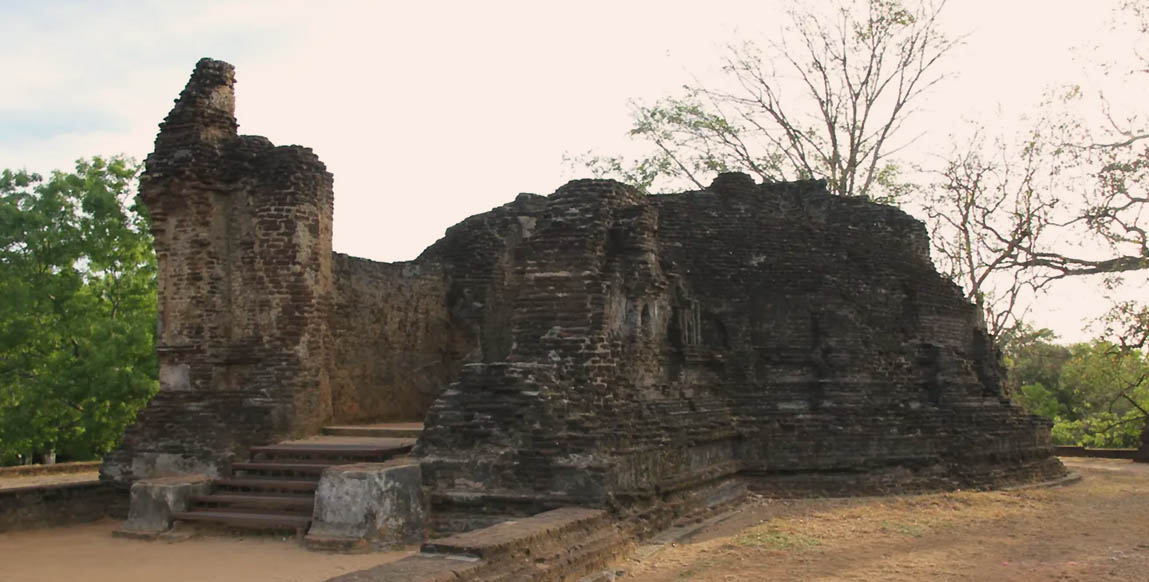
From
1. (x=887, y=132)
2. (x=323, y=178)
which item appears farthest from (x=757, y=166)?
(x=323, y=178)

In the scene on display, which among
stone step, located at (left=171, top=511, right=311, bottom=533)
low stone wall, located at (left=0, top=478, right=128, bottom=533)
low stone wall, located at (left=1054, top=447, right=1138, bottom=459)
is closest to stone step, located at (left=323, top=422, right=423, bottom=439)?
stone step, located at (left=171, top=511, right=311, bottom=533)

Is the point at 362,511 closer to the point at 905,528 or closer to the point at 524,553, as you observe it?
the point at 524,553

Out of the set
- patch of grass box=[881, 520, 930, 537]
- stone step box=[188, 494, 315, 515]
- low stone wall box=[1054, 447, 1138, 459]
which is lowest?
patch of grass box=[881, 520, 930, 537]

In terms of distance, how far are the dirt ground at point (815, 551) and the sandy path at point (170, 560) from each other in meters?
0.01

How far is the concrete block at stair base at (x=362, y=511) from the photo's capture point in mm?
7742

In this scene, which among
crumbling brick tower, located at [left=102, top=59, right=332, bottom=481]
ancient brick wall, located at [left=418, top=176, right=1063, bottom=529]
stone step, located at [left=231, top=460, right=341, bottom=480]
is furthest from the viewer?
crumbling brick tower, located at [left=102, top=59, right=332, bottom=481]

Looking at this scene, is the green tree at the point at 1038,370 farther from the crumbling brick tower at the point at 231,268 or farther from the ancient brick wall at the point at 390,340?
the crumbling brick tower at the point at 231,268

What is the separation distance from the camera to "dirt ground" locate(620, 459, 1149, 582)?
7.17 m

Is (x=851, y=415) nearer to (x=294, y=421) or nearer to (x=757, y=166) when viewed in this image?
(x=294, y=421)

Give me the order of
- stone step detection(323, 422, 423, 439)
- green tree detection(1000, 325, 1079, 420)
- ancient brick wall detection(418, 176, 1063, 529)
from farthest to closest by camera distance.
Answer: green tree detection(1000, 325, 1079, 420) < stone step detection(323, 422, 423, 439) < ancient brick wall detection(418, 176, 1063, 529)

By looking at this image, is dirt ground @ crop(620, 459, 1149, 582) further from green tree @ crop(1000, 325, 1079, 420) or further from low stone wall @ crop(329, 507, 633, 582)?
green tree @ crop(1000, 325, 1079, 420)

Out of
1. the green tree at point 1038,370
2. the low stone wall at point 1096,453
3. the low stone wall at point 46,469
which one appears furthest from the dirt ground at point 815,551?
the green tree at point 1038,370

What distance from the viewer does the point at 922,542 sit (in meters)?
8.46

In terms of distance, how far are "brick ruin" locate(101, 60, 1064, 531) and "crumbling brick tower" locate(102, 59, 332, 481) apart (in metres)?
0.03
